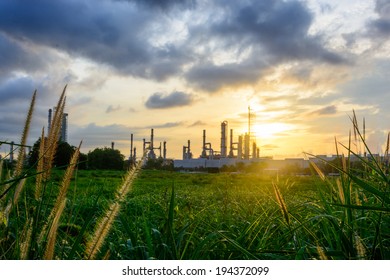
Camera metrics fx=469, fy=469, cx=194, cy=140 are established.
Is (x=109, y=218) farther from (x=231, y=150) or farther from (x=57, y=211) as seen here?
(x=231, y=150)

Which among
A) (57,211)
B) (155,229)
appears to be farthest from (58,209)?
(155,229)

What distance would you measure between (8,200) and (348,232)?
4.85ft

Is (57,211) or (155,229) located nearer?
(57,211)

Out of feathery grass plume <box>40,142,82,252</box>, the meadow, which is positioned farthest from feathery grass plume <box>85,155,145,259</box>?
feathery grass plume <box>40,142,82,252</box>

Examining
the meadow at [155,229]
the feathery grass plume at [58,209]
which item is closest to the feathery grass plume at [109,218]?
the meadow at [155,229]

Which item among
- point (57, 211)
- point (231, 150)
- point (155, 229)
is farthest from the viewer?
point (231, 150)

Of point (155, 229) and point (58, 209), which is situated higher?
point (58, 209)

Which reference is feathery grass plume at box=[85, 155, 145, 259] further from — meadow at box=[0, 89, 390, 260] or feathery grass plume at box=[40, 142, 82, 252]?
feathery grass plume at box=[40, 142, 82, 252]

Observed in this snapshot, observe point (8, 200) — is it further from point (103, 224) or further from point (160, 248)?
point (103, 224)

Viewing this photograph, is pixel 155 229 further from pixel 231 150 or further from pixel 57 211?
pixel 231 150

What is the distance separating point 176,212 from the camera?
154 inches

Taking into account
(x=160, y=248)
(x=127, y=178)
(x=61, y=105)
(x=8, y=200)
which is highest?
(x=61, y=105)

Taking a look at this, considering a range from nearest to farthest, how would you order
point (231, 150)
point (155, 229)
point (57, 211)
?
point (57, 211) → point (155, 229) → point (231, 150)
